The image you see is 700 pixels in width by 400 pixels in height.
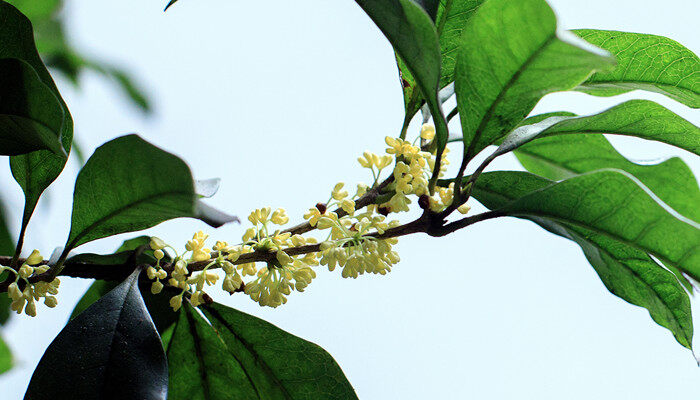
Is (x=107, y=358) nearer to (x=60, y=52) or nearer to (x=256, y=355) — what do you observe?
(x=256, y=355)

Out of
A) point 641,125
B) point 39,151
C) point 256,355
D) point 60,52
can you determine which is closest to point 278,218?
point 256,355

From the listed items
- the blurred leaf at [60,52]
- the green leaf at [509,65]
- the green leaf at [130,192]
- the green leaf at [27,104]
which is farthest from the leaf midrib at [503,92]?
the blurred leaf at [60,52]

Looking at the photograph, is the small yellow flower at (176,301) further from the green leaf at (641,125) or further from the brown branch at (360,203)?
the green leaf at (641,125)

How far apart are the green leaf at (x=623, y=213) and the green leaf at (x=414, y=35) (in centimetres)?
12

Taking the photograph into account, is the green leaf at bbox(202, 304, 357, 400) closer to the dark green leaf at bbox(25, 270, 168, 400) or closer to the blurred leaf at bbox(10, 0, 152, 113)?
the dark green leaf at bbox(25, 270, 168, 400)

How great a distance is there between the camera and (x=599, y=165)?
761 mm

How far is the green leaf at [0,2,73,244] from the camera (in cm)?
60

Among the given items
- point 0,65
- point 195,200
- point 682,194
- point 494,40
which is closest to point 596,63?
point 494,40

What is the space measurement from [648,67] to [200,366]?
1.89 feet

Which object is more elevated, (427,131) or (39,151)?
(427,131)

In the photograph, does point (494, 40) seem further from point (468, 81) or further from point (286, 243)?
point (286, 243)

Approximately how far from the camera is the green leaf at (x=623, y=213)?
487 mm

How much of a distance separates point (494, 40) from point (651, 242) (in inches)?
8.0

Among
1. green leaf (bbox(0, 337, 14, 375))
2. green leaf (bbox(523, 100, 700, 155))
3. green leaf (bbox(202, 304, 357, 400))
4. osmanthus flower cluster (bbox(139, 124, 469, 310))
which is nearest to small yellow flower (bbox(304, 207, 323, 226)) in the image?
osmanthus flower cluster (bbox(139, 124, 469, 310))
